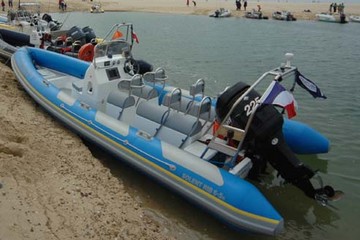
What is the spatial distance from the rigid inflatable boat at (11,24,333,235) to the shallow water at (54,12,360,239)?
0.32 metres

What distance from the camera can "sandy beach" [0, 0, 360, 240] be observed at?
3.22 metres

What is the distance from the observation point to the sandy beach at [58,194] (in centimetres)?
322

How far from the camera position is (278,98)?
12.2 feet

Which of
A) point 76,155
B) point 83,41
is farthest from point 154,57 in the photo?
point 76,155

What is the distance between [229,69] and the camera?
12633 mm

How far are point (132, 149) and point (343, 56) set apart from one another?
1279 cm

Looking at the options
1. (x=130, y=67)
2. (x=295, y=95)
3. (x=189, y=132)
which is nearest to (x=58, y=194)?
(x=189, y=132)

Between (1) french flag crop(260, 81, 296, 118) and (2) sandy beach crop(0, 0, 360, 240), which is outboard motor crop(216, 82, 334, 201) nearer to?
(1) french flag crop(260, 81, 296, 118)

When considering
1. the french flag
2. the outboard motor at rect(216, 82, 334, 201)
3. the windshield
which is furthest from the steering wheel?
the french flag

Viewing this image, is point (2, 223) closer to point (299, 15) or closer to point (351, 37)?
point (351, 37)

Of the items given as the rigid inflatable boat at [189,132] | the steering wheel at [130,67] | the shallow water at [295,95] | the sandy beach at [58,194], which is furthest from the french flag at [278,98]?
the steering wheel at [130,67]

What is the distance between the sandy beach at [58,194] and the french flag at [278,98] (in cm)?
175

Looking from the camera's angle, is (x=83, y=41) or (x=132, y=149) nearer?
(x=132, y=149)

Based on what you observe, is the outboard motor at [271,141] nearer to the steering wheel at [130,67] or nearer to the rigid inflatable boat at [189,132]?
the rigid inflatable boat at [189,132]
